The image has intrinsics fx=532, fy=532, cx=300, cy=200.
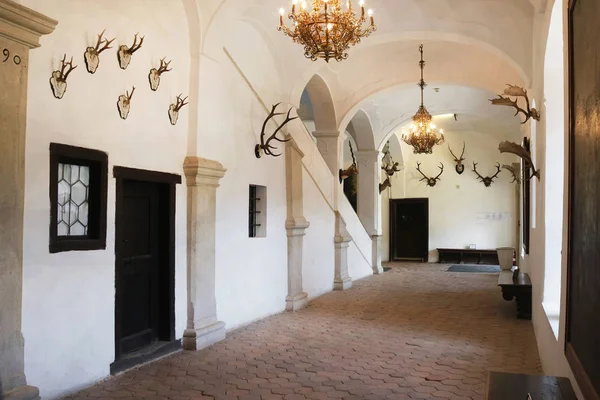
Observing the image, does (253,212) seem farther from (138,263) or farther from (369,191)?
(369,191)

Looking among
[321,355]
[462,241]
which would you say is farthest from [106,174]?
[462,241]

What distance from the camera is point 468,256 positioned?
19812mm

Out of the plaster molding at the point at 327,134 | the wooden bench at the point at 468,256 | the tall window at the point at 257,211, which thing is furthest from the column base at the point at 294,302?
the wooden bench at the point at 468,256

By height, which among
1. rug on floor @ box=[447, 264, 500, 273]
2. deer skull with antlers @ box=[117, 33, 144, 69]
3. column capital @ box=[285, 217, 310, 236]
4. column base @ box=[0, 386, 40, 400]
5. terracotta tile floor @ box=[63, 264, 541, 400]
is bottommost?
rug on floor @ box=[447, 264, 500, 273]

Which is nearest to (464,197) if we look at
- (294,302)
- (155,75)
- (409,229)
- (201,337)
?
(409,229)

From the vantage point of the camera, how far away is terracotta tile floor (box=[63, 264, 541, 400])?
5082 millimetres

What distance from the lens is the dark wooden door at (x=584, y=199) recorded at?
87.7 inches

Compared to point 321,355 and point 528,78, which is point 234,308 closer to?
point 321,355

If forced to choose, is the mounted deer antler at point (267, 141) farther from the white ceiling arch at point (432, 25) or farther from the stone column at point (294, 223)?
the white ceiling arch at point (432, 25)

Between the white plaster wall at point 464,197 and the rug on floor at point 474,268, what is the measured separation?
55.3 inches

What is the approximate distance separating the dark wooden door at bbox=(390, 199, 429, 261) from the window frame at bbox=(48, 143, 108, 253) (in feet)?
53.3

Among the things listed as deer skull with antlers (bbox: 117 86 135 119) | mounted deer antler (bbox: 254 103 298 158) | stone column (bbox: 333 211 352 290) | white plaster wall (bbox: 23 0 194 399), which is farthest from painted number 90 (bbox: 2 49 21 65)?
stone column (bbox: 333 211 352 290)

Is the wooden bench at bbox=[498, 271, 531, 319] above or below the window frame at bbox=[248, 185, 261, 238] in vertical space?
below

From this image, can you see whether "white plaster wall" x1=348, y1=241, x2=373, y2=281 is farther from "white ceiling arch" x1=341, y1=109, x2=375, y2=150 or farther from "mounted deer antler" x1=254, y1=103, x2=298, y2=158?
"mounted deer antler" x1=254, y1=103, x2=298, y2=158
